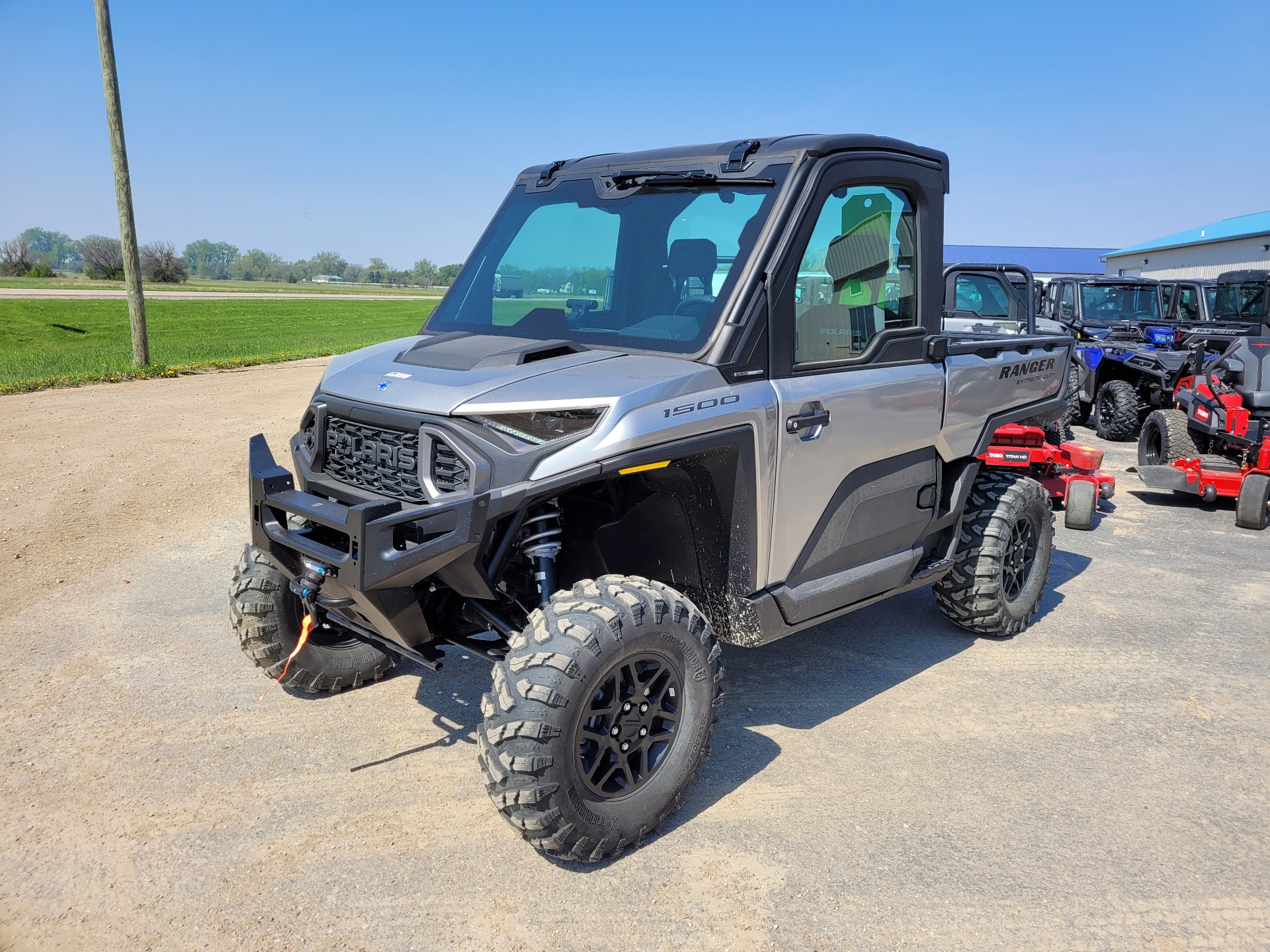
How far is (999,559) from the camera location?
17.0 ft

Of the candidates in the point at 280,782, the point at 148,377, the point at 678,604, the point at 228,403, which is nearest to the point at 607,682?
the point at 678,604

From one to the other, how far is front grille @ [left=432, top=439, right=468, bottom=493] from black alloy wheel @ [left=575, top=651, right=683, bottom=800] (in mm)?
804

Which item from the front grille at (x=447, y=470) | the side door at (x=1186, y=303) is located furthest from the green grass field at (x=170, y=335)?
the side door at (x=1186, y=303)

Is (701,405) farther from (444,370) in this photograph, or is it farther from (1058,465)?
(1058,465)

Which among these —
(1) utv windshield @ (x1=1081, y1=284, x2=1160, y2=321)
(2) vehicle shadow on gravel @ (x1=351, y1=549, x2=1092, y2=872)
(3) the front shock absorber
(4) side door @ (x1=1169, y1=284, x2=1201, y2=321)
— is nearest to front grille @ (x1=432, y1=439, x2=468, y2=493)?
(3) the front shock absorber

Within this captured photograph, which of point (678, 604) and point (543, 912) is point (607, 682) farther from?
point (543, 912)

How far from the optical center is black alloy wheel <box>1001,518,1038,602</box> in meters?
5.39

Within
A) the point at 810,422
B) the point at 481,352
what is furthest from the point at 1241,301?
the point at 481,352

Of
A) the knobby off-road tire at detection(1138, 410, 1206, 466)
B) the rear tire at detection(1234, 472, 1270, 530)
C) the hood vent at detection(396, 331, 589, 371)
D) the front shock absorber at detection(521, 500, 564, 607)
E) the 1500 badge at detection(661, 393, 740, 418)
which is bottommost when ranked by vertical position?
the rear tire at detection(1234, 472, 1270, 530)

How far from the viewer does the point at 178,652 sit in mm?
5066

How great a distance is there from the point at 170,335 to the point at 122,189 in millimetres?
14471

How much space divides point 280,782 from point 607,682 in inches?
58.5

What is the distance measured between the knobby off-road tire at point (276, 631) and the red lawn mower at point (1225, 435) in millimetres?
7757

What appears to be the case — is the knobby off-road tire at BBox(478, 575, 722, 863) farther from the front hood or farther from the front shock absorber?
the front hood
